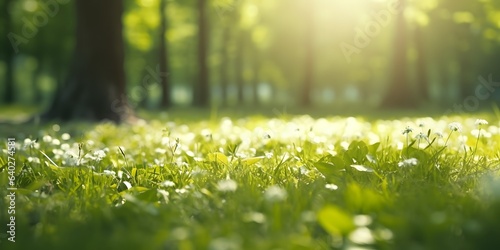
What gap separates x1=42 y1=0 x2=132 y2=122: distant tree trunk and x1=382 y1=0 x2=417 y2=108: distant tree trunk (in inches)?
430

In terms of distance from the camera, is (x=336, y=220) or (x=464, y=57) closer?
(x=336, y=220)

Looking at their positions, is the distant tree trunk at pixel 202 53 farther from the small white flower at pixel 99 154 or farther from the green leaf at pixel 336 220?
the green leaf at pixel 336 220

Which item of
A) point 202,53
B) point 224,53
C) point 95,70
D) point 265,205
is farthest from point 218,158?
point 224,53

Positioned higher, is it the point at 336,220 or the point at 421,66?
the point at 421,66

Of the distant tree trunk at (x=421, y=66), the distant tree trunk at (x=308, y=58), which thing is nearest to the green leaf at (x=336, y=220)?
the distant tree trunk at (x=308, y=58)

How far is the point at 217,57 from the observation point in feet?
134

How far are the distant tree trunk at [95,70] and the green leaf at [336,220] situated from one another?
968 cm

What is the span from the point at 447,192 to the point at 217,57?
38.0 meters

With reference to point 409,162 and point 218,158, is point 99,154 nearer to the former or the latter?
point 218,158

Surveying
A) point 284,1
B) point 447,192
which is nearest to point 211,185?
point 447,192

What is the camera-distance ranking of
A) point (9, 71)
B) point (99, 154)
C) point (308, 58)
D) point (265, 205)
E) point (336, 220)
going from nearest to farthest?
point (336, 220) < point (265, 205) < point (99, 154) < point (308, 58) < point (9, 71)

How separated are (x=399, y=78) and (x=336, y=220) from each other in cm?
1830

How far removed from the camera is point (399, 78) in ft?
64.7

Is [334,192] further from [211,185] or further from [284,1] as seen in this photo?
[284,1]
